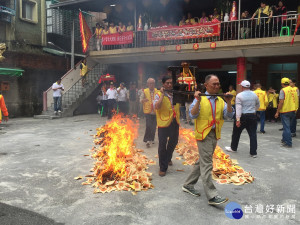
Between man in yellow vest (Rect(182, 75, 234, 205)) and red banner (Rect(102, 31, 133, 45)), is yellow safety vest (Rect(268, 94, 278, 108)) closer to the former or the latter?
red banner (Rect(102, 31, 133, 45))

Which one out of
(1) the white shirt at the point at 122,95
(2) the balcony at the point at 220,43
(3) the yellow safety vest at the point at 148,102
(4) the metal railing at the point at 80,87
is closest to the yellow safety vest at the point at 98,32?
(2) the balcony at the point at 220,43

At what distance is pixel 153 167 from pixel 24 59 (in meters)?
13.2

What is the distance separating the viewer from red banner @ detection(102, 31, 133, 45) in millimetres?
15188

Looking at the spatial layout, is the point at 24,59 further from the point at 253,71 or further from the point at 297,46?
the point at 297,46

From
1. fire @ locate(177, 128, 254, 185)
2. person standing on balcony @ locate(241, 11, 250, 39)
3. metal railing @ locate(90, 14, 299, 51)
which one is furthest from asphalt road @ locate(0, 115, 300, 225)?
person standing on balcony @ locate(241, 11, 250, 39)

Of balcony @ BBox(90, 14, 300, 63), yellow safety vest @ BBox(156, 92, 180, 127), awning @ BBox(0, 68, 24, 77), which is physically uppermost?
balcony @ BBox(90, 14, 300, 63)

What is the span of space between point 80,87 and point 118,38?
373 centimetres

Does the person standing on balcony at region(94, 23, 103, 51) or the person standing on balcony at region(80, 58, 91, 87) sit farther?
the person standing on balcony at region(94, 23, 103, 51)

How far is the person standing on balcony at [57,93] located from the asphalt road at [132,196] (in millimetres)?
8121

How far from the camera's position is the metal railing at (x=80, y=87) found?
50.1 ft

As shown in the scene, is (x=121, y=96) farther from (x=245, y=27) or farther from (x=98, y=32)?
(x=245, y=27)

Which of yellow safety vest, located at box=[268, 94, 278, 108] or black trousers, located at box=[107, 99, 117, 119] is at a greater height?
yellow safety vest, located at box=[268, 94, 278, 108]

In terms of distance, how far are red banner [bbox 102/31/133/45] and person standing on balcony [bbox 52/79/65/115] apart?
3860 mm

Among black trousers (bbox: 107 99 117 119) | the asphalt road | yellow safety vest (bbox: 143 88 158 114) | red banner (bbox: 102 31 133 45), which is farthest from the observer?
red banner (bbox: 102 31 133 45)
